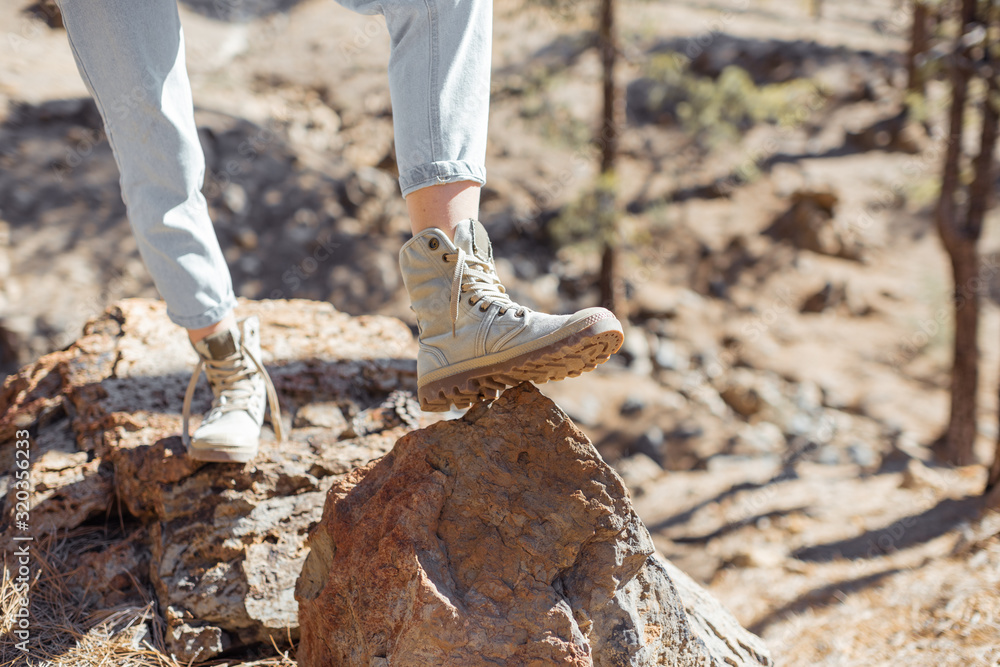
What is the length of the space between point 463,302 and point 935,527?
391cm

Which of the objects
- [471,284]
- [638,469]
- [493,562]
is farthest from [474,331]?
[638,469]

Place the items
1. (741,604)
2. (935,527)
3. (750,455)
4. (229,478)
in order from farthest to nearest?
(750,455)
(935,527)
(741,604)
(229,478)

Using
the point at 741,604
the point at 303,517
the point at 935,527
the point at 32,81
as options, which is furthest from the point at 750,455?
the point at 32,81

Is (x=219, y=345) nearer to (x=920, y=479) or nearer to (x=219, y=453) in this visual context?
(x=219, y=453)

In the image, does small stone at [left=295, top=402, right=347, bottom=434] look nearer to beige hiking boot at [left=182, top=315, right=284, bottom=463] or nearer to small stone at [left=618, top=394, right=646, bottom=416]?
beige hiking boot at [left=182, top=315, right=284, bottom=463]

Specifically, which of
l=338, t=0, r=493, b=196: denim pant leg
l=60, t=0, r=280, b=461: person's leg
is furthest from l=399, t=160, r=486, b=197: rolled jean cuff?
l=60, t=0, r=280, b=461: person's leg

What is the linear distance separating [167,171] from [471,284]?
83cm

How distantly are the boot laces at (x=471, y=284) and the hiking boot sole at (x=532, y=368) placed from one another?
12 cm

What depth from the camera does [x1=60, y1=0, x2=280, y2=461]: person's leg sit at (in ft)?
4.97

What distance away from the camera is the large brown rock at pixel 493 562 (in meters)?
1.30

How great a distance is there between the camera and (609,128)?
643 centimetres

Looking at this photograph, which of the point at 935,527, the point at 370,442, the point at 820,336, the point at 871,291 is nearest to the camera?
the point at 370,442

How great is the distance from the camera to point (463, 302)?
1480 mm

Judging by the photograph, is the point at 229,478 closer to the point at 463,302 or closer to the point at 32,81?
the point at 463,302
